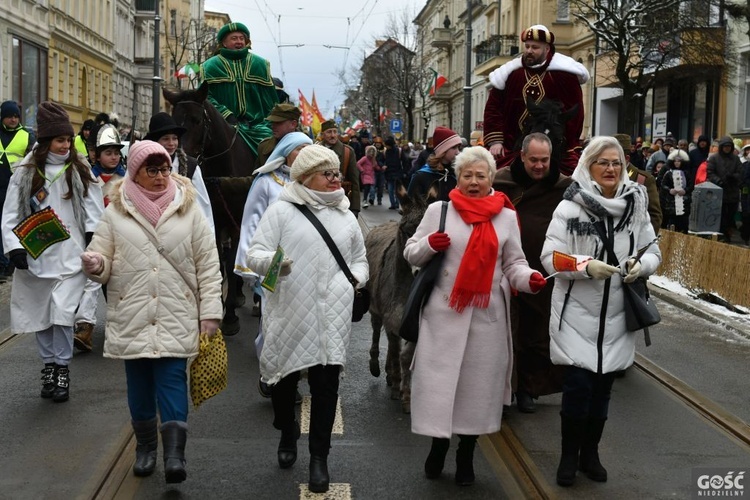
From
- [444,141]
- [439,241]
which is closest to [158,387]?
[439,241]

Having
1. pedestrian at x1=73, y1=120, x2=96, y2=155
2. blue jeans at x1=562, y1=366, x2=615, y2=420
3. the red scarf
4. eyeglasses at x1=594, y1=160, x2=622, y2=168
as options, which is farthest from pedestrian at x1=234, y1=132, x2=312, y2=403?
pedestrian at x1=73, y1=120, x2=96, y2=155

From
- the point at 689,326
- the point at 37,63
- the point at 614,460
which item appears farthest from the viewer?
the point at 37,63

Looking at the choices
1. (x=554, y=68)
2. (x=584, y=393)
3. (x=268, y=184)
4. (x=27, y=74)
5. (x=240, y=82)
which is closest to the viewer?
(x=584, y=393)

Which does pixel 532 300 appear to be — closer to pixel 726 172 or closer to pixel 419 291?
pixel 419 291

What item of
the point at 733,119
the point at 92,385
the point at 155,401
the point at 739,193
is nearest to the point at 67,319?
the point at 92,385

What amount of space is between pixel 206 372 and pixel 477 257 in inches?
62.1

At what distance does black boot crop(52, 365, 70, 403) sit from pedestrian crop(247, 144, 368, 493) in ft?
7.86

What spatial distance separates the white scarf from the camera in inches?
233

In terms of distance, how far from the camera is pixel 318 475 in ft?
18.9

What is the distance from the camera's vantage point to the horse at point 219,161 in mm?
10203

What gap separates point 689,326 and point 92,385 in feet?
21.5

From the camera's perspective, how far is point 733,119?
28.5 m

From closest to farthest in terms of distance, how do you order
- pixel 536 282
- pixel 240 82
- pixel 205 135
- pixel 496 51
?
pixel 536 282
pixel 205 135
pixel 240 82
pixel 496 51

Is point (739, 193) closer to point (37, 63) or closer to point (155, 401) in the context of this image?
point (155, 401)
